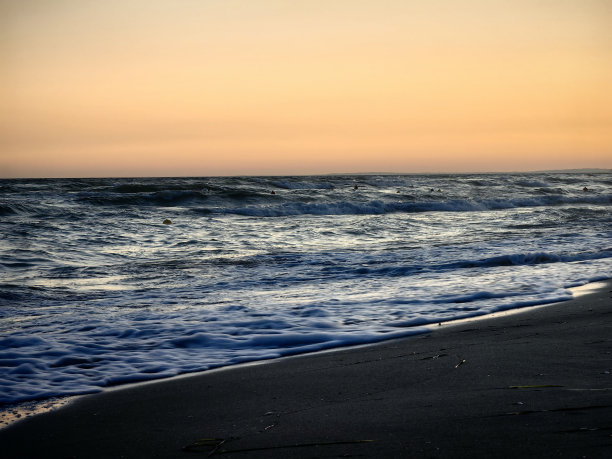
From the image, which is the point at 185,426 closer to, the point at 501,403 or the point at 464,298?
the point at 501,403

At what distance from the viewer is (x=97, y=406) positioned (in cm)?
310

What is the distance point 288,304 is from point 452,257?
14.1 ft

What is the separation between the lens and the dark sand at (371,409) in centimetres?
219

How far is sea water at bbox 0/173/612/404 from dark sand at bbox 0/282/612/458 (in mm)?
580

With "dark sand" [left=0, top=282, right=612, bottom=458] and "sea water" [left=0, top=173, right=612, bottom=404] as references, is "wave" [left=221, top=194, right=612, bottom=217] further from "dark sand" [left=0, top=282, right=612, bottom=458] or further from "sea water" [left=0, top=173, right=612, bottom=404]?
"dark sand" [left=0, top=282, right=612, bottom=458]

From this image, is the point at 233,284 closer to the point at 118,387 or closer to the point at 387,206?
the point at 118,387

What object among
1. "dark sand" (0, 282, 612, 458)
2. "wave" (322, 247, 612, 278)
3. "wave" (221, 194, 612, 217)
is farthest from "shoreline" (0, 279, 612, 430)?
"wave" (221, 194, 612, 217)

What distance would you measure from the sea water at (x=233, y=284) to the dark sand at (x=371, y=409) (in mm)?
580

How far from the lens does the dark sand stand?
7.20 feet

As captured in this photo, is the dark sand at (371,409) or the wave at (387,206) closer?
the dark sand at (371,409)

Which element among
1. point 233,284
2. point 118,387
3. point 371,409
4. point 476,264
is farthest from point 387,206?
point 371,409

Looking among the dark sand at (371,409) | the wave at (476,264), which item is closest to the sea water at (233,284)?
the wave at (476,264)

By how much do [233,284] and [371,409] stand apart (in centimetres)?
475

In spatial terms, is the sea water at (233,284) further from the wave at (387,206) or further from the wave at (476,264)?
the wave at (387,206)
